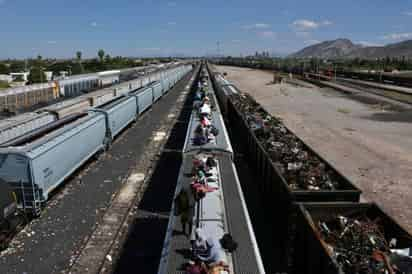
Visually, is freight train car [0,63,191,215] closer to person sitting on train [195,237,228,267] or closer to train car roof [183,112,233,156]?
train car roof [183,112,233,156]

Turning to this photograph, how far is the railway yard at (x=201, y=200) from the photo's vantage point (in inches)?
320

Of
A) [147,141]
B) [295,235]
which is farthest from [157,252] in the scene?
[147,141]

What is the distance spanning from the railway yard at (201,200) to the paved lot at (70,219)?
0.18ft

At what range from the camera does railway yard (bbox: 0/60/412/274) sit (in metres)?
8.12

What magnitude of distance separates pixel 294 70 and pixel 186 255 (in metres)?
109

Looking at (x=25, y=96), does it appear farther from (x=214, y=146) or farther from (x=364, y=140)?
(x=364, y=140)

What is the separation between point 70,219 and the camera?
13828 mm

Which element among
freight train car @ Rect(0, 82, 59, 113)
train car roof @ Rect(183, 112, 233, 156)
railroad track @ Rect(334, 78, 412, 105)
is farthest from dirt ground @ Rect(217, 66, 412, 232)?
freight train car @ Rect(0, 82, 59, 113)

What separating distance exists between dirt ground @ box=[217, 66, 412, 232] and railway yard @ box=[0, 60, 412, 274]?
5.0 inches

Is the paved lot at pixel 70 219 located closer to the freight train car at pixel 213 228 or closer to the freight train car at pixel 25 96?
the freight train car at pixel 213 228

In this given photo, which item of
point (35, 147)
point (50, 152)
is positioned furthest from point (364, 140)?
point (35, 147)

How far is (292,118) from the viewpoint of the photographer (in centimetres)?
3694

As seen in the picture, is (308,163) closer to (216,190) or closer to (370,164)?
(216,190)

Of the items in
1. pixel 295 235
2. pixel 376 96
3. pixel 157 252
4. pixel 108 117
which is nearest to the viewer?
pixel 295 235
